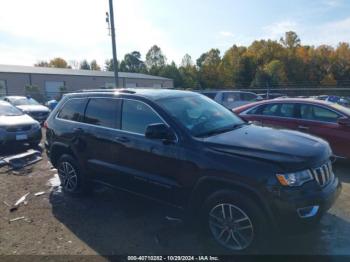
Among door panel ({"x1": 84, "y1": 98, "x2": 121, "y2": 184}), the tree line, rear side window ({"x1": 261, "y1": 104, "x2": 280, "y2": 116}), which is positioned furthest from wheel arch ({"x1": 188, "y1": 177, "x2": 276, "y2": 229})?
the tree line

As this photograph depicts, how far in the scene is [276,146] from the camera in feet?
11.3

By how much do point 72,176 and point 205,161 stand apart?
2888mm

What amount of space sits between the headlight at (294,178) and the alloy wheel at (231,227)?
1.86ft

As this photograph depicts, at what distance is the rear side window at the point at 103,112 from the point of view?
4637 mm

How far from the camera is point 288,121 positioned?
729 centimetres

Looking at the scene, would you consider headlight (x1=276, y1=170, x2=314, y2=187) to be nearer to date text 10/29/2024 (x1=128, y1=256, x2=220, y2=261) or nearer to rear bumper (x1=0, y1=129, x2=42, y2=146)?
date text 10/29/2024 (x1=128, y1=256, x2=220, y2=261)

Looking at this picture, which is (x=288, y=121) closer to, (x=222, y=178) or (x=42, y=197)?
(x=222, y=178)

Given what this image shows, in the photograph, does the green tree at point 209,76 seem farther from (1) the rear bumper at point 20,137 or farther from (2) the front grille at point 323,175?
(2) the front grille at point 323,175

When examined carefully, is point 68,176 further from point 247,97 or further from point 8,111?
point 247,97

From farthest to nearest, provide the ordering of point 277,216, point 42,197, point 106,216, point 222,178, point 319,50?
1. point 319,50
2. point 42,197
3. point 106,216
4. point 222,178
5. point 277,216

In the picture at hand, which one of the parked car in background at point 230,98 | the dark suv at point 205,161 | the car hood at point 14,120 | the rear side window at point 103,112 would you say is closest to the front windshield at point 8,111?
the car hood at point 14,120

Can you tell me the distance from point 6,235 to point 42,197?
Answer: 4.42ft

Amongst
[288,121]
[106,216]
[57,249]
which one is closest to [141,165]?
[106,216]

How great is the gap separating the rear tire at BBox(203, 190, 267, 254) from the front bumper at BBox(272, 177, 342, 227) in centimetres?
21
